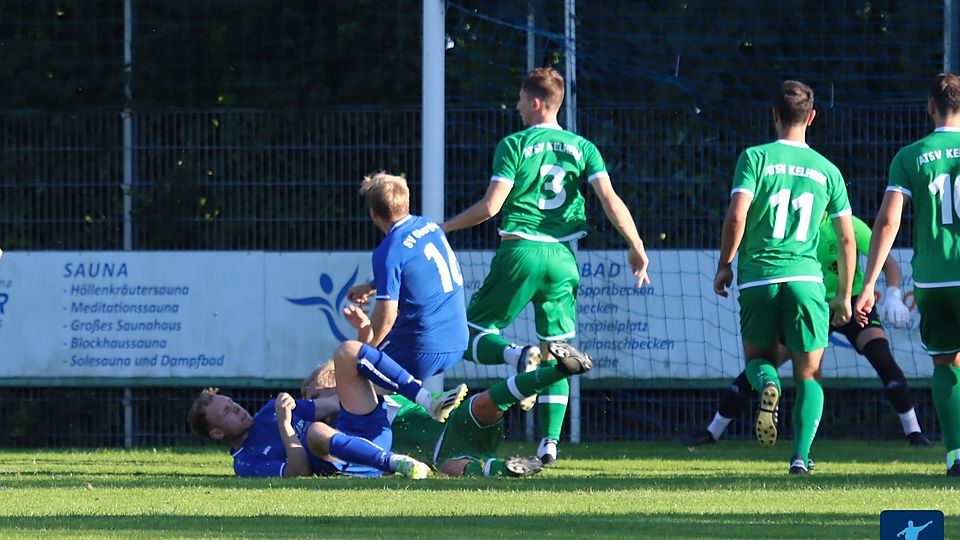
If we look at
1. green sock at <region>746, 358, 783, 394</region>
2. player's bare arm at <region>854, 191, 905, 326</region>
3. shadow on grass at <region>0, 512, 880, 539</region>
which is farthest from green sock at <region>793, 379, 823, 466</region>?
shadow on grass at <region>0, 512, 880, 539</region>

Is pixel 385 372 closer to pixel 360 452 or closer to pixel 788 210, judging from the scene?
pixel 360 452

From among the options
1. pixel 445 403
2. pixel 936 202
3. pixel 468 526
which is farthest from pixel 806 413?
pixel 468 526

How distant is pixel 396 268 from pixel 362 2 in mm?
5483

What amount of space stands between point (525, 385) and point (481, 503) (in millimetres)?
1371

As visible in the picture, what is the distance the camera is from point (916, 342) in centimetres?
1251

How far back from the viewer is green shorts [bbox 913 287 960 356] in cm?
828

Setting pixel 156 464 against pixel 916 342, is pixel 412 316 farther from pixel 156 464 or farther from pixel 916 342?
pixel 916 342

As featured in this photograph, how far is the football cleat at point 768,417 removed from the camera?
8227 mm

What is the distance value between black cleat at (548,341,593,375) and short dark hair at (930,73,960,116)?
2.17 meters

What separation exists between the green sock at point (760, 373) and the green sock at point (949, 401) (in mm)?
776

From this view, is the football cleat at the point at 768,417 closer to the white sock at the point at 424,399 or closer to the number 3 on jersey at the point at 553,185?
the white sock at the point at 424,399

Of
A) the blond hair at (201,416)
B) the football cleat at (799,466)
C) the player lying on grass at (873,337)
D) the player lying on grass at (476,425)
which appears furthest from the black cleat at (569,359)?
the player lying on grass at (873,337)

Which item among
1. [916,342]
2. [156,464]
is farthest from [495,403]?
[916,342]

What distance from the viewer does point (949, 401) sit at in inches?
327
